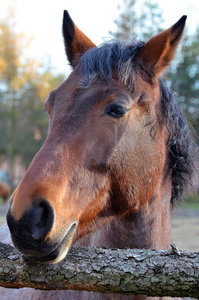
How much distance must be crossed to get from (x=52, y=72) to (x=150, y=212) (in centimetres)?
2170

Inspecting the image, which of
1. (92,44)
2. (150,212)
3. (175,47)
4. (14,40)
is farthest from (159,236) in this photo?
(14,40)

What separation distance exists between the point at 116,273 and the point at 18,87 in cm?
2211

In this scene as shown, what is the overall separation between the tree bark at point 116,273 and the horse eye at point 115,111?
3.36 ft

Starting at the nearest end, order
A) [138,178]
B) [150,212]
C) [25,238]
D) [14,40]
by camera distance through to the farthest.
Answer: [25,238], [138,178], [150,212], [14,40]

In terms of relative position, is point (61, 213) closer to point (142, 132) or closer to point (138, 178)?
point (138, 178)

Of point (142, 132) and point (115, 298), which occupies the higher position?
point (142, 132)

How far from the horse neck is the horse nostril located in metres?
0.99

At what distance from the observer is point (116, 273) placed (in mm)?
1734

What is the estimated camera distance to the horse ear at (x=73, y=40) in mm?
2947

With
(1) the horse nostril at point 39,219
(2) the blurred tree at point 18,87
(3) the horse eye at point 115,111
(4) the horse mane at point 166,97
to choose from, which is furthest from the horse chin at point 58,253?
(2) the blurred tree at point 18,87

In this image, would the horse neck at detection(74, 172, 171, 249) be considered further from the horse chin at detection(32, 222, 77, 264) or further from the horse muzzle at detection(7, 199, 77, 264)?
the horse muzzle at detection(7, 199, 77, 264)

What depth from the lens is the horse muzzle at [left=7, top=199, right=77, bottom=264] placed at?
1.68 metres

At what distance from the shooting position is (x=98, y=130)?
2.24 meters

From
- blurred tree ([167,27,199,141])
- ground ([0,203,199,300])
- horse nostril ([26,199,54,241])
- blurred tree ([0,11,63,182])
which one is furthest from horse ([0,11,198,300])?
blurred tree ([167,27,199,141])
